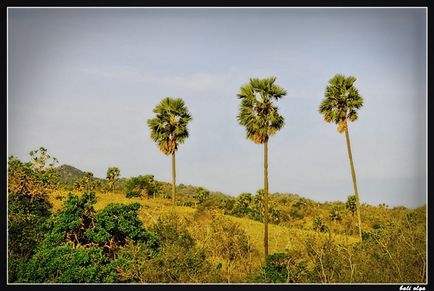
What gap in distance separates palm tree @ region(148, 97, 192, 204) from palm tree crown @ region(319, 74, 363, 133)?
18.9 feet

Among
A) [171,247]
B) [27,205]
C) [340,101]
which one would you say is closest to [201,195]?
[340,101]

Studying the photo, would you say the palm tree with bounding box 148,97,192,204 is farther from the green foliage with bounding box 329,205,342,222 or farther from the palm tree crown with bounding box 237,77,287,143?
the green foliage with bounding box 329,205,342,222

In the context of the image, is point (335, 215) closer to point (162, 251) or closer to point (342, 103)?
point (342, 103)

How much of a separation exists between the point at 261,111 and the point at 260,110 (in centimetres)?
5

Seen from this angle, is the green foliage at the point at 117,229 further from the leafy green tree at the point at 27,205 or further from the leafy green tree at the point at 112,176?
the leafy green tree at the point at 112,176

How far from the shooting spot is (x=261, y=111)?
1566 centimetres

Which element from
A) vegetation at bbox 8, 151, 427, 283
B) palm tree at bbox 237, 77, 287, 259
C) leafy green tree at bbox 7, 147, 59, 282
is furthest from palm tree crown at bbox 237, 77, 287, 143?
leafy green tree at bbox 7, 147, 59, 282

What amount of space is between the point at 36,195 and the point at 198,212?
7.76 m

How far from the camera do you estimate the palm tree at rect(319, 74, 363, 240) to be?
716 inches

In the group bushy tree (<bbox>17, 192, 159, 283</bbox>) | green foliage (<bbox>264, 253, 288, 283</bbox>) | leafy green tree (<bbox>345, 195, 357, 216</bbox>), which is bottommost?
green foliage (<bbox>264, 253, 288, 283</bbox>)

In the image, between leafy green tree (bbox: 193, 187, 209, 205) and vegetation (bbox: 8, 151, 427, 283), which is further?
leafy green tree (bbox: 193, 187, 209, 205)

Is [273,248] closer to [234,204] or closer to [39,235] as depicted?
[39,235]

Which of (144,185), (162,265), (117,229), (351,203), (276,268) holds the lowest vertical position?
(276,268)

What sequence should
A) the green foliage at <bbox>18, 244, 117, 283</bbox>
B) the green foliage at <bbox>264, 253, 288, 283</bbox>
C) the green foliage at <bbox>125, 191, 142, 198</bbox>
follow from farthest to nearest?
the green foliage at <bbox>125, 191, 142, 198</bbox>, the green foliage at <bbox>264, 253, 288, 283</bbox>, the green foliage at <bbox>18, 244, 117, 283</bbox>
